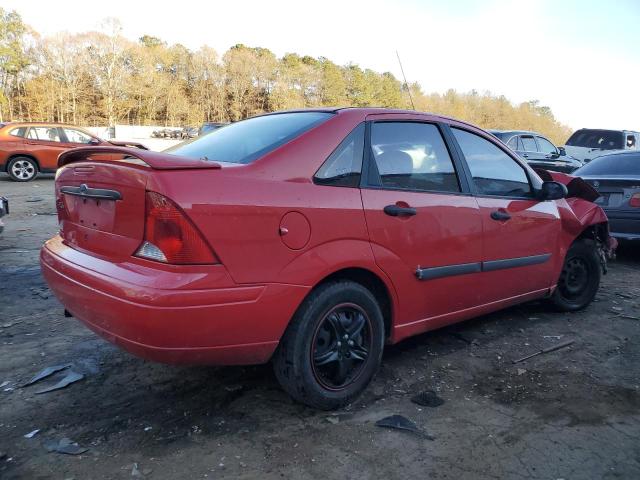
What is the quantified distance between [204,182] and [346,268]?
91 centimetres

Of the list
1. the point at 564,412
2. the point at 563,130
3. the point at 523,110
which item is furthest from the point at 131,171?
the point at 563,130

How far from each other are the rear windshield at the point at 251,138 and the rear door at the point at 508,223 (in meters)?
1.19

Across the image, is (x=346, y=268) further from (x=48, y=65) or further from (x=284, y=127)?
(x=48, y=65)

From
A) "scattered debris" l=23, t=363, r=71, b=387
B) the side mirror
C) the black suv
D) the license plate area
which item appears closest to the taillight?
the license plate area

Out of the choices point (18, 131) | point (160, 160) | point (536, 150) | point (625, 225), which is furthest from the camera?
point (18, 131)

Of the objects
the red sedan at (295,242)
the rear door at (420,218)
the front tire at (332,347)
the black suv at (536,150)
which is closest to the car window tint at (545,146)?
the black suv at (536,150)

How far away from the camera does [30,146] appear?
566 inches

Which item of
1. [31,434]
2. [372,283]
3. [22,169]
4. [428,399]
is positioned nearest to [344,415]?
[428,399]

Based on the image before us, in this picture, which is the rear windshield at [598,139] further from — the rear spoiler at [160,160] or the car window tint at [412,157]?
the rear spoiler at [160,160]

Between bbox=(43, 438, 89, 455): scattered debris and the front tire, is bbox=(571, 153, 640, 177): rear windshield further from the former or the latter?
bbox=(43, 438, 89, 455): scattered debris

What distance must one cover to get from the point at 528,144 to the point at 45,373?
12.4 m

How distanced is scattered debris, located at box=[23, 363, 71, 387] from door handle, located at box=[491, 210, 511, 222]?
9.94 feet

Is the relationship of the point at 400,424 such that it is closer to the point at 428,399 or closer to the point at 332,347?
the point at 428,399

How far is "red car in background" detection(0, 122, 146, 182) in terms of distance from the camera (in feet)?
46.5
